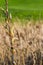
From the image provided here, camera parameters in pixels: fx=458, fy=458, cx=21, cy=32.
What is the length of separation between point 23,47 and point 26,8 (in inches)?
150

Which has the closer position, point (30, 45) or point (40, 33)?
point (30, 45)

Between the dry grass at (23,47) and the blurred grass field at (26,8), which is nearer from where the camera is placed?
the dry grass at (23,47)

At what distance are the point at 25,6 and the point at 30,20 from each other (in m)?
1.52

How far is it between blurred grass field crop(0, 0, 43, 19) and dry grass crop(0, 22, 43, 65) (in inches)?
70.5

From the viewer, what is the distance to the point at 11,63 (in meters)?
9.04

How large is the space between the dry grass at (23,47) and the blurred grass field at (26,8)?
5.87 ft

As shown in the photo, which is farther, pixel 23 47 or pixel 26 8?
pixel 26 8

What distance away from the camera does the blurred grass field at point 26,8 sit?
12.4 meters

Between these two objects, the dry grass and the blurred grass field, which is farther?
the blurred grass field

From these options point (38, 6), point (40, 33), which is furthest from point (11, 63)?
point (38, 6)

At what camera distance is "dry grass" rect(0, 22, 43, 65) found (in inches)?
358

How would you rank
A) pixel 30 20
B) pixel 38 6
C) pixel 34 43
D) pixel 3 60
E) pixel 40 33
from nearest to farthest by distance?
pixel 3 60, pixel 34 43, pixel 40 33, pixel 30 20, pixel 38 6

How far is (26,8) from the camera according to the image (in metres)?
13.1

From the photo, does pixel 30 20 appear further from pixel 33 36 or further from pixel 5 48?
pixel 5 48
